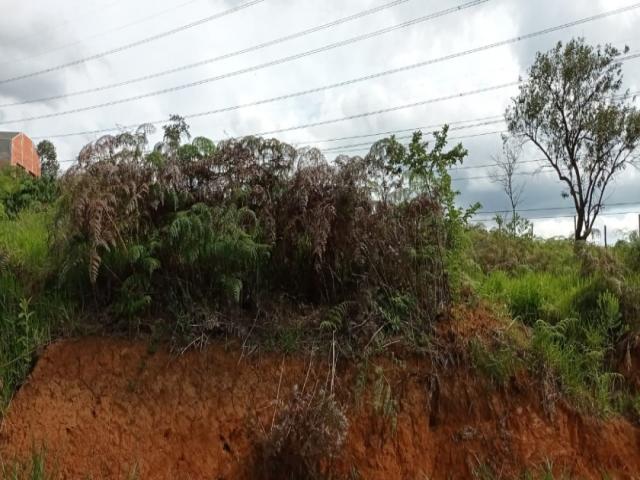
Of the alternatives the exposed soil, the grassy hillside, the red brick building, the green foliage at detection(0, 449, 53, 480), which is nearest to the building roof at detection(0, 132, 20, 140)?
the red brick building

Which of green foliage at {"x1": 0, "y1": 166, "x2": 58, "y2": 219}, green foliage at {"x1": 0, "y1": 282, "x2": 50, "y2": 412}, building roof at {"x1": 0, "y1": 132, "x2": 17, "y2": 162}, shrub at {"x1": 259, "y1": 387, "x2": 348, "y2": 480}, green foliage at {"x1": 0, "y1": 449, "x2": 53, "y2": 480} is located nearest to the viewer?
green foliage at {"x1": 0, "y1": 449, "x2": 53, "y2": 480}

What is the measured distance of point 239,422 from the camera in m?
5.43

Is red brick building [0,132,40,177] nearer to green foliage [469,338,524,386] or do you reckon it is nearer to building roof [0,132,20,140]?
building roof [0,132,20,140]

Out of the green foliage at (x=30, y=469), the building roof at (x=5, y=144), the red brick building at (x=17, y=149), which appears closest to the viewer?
the green foliage at (x=30, y=469)

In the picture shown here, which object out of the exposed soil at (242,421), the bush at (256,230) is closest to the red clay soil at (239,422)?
the exposed soil at (242,421)

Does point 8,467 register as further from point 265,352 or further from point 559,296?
point 559,296

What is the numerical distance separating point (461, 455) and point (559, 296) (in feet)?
8.26

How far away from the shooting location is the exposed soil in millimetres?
5180

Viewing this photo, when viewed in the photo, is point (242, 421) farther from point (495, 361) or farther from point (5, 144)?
point (5, 144)

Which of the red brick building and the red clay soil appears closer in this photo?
the red clay soil

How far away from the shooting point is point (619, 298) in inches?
270

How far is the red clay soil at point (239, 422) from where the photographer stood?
5180 millimetres

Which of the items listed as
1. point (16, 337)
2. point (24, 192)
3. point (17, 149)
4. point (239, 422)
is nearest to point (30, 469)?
point (16, 337)

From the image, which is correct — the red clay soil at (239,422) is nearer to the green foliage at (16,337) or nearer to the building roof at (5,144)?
the green foliage at (16,337)
